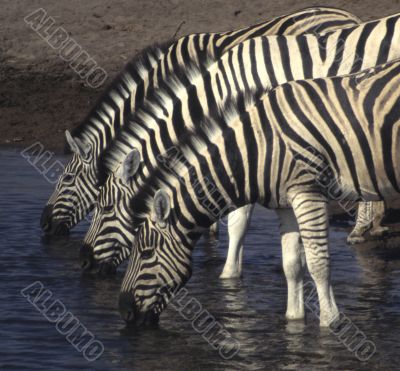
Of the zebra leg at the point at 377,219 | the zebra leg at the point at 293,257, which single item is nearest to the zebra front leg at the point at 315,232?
the zebra leg at the point at 293,257

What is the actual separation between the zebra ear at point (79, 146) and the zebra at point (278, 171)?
10.5 ft

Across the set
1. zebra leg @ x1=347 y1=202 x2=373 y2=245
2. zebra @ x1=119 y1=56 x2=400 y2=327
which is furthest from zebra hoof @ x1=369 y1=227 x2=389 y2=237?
zebra @ x1=119 y1=56 x2=400 y2=327

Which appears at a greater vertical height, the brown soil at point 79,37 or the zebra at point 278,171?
the brown soil at point 79,37

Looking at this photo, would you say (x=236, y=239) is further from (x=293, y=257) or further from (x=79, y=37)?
Result: (x=79, y=37)

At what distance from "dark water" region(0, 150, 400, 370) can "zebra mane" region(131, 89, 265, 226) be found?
118 centimetres

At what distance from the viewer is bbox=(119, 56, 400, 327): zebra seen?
930 centimetres

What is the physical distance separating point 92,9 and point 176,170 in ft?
44.2

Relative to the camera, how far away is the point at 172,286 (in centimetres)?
966

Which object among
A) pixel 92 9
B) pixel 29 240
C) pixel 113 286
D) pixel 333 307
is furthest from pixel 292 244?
pixel 92 9

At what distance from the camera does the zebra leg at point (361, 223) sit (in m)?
13.4

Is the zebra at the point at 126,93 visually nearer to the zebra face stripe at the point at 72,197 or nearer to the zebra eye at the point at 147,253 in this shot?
the zebra face stripe at the point at 72,197

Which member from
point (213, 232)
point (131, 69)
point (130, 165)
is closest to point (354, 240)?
point (213, 232)

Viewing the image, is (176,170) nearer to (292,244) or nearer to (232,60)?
(292,244)

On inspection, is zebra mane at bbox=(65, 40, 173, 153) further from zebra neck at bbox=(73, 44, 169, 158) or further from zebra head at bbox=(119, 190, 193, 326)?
zebra head at bbox=(119, 190, 193, 326)
